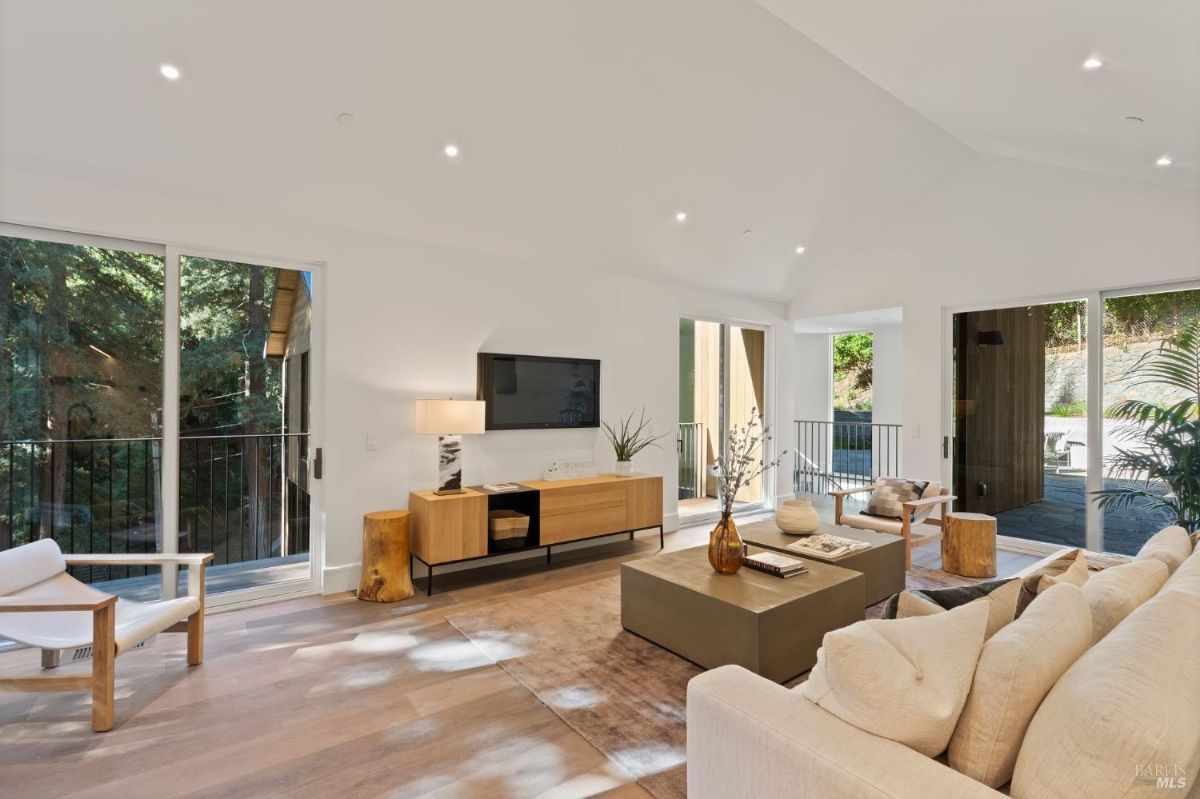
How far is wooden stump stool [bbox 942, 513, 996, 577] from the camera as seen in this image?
4.32 meters

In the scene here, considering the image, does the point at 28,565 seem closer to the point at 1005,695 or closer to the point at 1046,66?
the point at 1005,695

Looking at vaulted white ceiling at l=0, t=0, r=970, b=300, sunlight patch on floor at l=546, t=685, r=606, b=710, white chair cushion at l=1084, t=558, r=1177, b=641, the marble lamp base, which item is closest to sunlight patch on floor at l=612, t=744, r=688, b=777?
sunlight patch on floor at l=546, t=685, r=606, b=710

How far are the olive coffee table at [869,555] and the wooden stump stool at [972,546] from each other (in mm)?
729

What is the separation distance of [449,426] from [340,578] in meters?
1.29

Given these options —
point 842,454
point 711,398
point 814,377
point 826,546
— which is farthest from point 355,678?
point 814,377

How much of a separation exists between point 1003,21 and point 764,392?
15.0 feet

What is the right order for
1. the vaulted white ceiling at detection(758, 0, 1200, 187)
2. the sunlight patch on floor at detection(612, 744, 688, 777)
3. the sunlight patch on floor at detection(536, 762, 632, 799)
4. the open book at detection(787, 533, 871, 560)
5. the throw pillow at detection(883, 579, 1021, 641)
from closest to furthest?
the throw pillow at detection(883, 579, 1021, 641)
the sunlight patch on floor at detection(536, 762, 632, 799)
the sunlight patch on floor at detection(612, 744, 688, 777)
the vaulted white ceiling at detection(758, 0, 1200, 187)
the open book at detection(787, 533, 871, 560)

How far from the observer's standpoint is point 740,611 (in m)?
2.63

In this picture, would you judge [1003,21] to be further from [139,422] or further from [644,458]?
[139,422]

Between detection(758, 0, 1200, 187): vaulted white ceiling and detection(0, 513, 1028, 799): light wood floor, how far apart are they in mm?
3417

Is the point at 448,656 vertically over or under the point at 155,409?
under

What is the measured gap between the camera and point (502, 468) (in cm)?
473

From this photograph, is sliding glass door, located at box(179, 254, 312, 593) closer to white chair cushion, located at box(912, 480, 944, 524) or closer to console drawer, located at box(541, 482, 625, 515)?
console drawer, located at box(541, 482, 625, 515)

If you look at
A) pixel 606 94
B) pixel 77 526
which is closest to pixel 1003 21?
pixel 606 94
